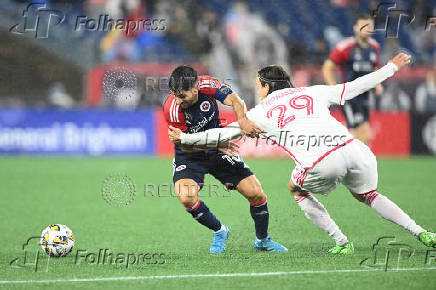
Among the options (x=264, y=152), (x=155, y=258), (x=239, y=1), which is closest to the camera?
(x=155, y=258)

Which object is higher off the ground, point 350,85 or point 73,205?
point 350,85

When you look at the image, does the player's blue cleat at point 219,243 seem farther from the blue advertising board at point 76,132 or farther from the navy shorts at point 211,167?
the blue advertising board at point 76,132

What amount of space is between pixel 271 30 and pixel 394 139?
538 centimetres

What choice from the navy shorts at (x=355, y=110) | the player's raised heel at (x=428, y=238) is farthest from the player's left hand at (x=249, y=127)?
the navy shorts at (x=355, y=110)

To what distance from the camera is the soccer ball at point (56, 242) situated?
699 cm

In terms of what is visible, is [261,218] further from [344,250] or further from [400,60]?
[400,60]

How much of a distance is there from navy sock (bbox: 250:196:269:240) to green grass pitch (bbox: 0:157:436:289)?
248mm

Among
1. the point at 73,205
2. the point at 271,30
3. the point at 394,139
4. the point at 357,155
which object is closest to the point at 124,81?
the point at 73,205

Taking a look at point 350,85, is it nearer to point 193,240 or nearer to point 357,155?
point 357,155

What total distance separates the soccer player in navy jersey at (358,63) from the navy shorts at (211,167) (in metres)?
4.44

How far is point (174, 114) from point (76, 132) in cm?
Result: 1232

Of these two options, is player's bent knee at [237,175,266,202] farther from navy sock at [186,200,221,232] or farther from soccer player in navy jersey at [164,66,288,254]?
navy sock at [186,200,221,232]

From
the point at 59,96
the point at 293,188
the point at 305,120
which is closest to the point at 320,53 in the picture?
the point at 59,96

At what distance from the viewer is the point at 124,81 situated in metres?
10.1
